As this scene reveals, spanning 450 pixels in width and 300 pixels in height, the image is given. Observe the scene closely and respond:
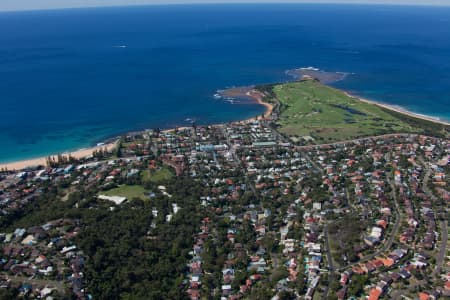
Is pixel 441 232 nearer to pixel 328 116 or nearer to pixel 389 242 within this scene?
pixel 389 242

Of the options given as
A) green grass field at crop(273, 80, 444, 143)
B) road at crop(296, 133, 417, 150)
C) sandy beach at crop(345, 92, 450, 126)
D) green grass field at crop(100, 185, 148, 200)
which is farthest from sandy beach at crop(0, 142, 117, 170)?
sandy beach at crop(345, 92, 450, 126)

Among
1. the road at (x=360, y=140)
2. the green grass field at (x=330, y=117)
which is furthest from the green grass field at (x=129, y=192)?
the green grass field at (x=330, y=117)

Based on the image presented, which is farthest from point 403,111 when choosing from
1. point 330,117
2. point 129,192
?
point 129,192

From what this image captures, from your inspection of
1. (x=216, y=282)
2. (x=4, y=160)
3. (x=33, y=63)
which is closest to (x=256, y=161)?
(x=216, y=282)

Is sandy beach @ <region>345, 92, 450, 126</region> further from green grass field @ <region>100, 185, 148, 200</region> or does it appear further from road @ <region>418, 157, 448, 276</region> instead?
green grass field @ <region>100, 185, 148, 200</region>

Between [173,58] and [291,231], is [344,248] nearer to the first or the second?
[291,231]

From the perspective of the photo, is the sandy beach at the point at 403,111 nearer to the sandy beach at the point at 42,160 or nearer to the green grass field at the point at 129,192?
the sandy beach at the point at 42,160

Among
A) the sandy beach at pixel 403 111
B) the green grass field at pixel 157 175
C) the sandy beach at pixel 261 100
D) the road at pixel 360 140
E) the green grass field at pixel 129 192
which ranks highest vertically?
the sandy beach at pixel 261 100
